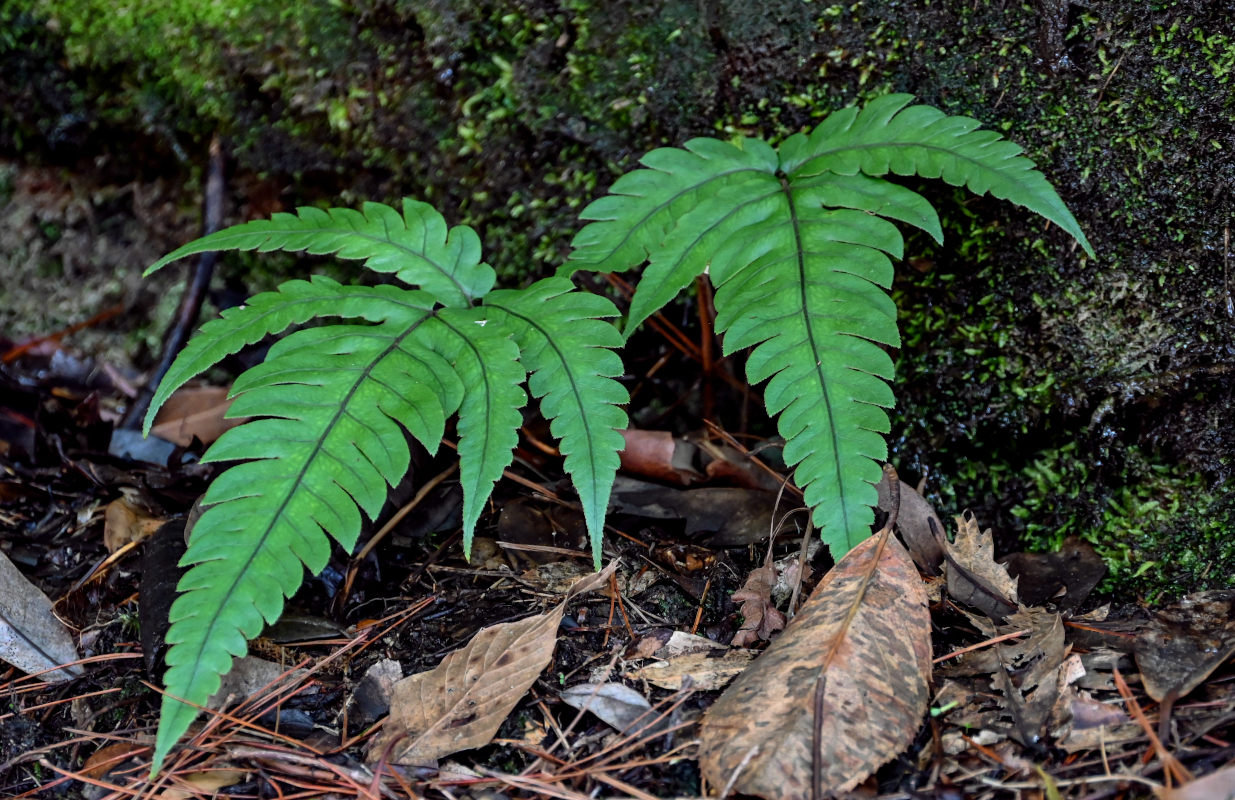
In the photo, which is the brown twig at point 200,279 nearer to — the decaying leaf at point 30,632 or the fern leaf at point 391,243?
the fern leaf at point 391,243

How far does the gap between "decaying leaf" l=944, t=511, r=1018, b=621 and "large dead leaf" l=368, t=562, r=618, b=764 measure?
3.01 ft

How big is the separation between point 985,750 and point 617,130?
203cm

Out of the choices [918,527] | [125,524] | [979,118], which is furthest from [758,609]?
[125,524]

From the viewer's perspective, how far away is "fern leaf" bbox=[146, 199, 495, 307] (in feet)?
8.01

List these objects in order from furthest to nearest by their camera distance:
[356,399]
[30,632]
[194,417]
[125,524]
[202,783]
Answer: [194,417] → [125,524] → [30,632] → [356,399] → [202,783]

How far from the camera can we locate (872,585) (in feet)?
6.20

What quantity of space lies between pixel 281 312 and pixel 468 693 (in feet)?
3.52

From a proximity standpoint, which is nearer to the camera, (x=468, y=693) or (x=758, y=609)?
(x=468, y=693)

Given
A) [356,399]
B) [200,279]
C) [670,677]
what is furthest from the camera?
[200,279]

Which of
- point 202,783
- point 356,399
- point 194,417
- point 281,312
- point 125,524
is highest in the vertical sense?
point 281,312

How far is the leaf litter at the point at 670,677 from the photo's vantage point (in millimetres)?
1624

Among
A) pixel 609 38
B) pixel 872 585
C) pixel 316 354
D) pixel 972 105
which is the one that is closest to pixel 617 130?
pixel 609 38

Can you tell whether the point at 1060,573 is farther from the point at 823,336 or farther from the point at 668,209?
the point at 668,209

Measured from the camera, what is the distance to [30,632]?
2180mm
